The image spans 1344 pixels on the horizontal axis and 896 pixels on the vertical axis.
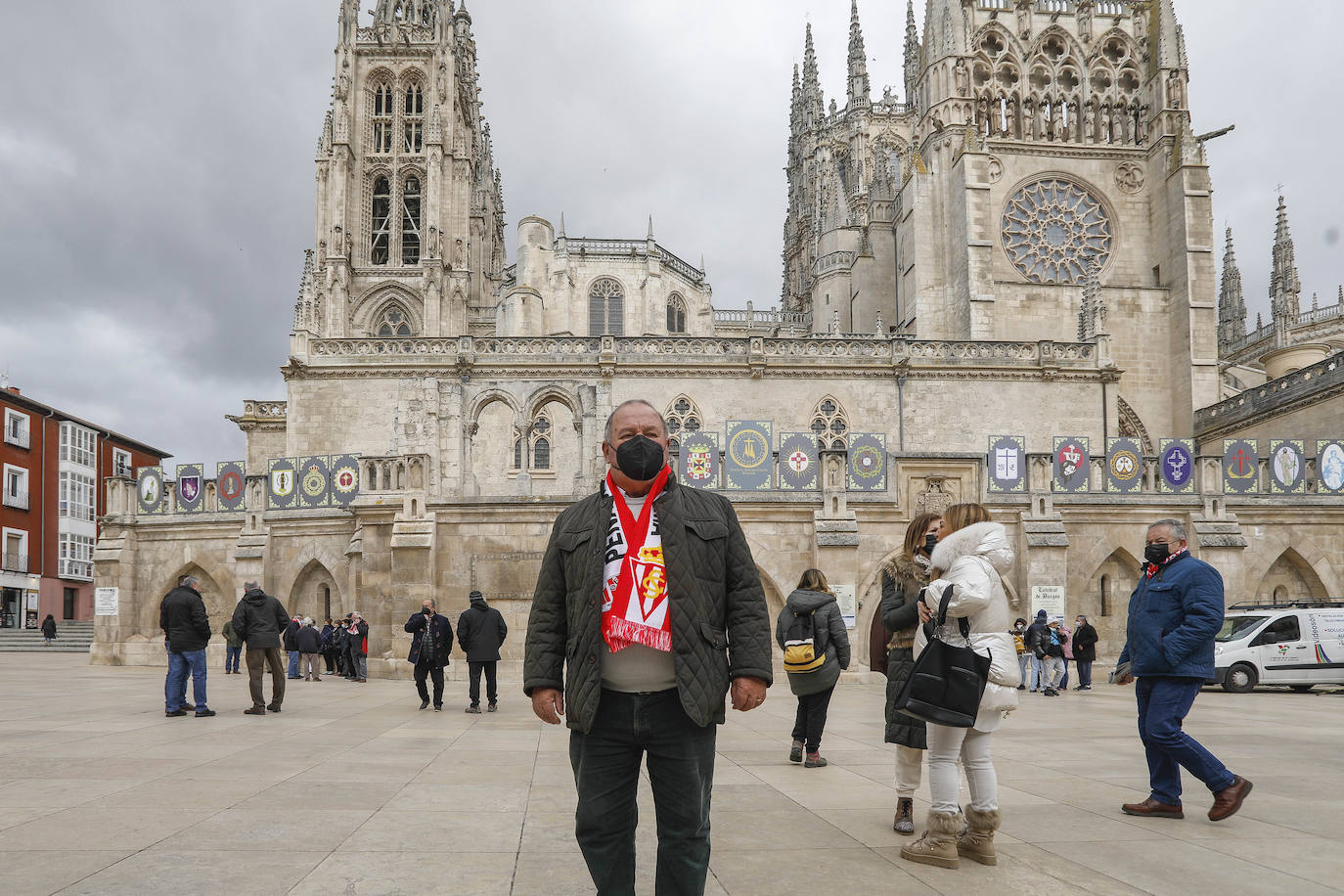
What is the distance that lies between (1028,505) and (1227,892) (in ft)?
58.6

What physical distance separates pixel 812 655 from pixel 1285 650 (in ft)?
44.7

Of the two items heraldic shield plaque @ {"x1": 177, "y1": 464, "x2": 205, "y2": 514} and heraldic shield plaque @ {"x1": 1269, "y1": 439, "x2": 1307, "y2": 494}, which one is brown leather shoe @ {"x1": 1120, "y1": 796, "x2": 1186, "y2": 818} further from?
heraldic shield plaque @ {"x1": 177, "y1": 464, "x2": 205, "y2": 514}

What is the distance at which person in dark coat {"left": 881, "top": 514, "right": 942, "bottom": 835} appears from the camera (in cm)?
549

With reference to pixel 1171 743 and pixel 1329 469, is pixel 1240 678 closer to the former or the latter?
pixel 1329 469

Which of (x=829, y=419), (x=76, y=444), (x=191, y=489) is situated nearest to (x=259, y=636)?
(x=191, y=489)

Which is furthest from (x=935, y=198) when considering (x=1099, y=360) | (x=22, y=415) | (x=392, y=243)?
(x=22, y=415)

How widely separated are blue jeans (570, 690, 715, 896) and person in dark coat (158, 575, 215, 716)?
9307 millimetres

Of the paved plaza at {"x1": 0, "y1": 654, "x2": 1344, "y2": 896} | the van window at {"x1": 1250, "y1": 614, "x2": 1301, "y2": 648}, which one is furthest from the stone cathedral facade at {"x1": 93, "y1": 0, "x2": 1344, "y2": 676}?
the paved plaza at {"x1": 0, "y1": 654, "x2": 1344, "y2": 896}

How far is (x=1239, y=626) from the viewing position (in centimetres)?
1792

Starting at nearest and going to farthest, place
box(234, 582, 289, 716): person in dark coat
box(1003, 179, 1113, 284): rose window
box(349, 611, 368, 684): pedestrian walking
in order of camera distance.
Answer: box(234, 582, 289, 716): person in dark coat
box(349, 611, 368, 684): pedestrian walking
box(1003, 179, 1113, 284): rose window

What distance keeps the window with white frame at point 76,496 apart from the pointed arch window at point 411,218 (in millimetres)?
19972

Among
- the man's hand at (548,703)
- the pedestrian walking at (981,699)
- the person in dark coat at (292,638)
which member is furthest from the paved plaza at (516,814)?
the person in dark coat at (292,638)

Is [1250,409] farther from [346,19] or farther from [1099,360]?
[346,19]

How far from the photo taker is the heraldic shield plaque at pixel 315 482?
23000 millimetres
